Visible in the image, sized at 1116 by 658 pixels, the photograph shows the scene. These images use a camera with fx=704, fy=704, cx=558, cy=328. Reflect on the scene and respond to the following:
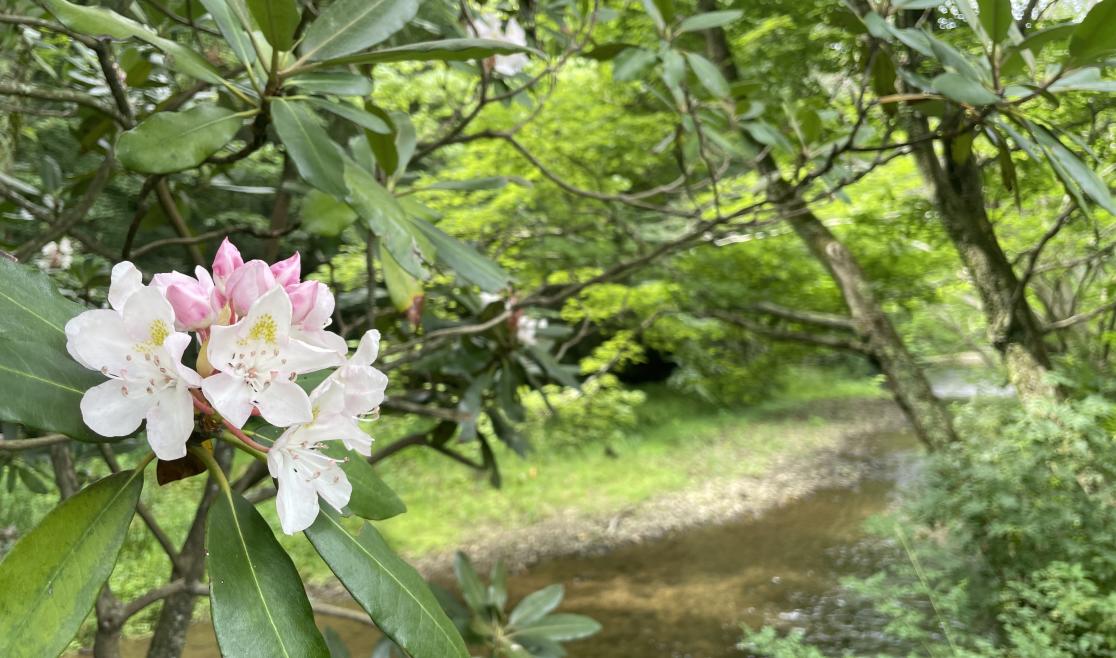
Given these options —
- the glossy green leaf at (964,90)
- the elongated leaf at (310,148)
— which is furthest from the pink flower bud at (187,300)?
the glossy green leaf at (964,90)

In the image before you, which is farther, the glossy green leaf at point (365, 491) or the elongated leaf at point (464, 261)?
the elongated leaf at point (464, 261)

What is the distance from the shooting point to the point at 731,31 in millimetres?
3229

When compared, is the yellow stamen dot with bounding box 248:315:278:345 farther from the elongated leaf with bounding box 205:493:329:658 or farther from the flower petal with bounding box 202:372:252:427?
the elongated leaf with bounding box 205:493:329:658

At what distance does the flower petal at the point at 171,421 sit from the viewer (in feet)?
1.51

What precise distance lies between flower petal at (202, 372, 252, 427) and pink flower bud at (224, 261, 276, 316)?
0.06 metres

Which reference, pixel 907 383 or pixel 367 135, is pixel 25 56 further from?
pixel 907 383

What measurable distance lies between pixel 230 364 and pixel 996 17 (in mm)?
1037

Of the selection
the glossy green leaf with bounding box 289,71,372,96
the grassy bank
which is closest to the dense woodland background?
the glossy green leaf with bounding box 289,71,372,96

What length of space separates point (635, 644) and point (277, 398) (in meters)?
3.43

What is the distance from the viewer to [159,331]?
47cm

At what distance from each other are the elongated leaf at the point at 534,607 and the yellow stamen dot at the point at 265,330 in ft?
4.67

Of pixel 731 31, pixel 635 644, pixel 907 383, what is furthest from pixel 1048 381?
pixel 635 644

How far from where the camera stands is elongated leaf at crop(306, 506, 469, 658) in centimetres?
53

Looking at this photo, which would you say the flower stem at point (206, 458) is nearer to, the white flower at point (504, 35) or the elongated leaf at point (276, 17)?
the elongated leaf at point (276, 17)
